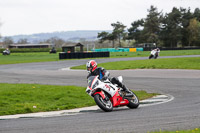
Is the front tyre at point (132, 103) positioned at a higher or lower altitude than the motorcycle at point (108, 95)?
lower

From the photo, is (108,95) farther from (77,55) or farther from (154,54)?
(77,55)

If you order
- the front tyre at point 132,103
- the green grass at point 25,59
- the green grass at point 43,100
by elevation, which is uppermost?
the front tyre at point 132,103

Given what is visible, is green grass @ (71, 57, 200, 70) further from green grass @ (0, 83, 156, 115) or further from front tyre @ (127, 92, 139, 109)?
front tyre @ (127, 92, 139, 109)

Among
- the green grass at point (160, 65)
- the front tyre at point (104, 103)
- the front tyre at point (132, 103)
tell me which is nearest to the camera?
the front tyre at point (104, 103)

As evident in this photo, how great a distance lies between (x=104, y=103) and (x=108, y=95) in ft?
1.30

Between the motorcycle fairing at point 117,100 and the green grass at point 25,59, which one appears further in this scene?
the green grass at point 25,59

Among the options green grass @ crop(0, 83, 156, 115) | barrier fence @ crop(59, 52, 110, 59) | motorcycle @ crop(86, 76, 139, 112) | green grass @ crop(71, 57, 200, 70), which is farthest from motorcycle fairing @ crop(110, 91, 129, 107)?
barrier fence @ crop(59, 52, 110, 59)

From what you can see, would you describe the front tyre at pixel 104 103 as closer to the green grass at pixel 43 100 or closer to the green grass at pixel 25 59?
the green grass at pixel 43 100

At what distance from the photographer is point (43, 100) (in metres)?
12.4

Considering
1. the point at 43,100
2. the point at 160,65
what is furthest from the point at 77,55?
the point at 43,100

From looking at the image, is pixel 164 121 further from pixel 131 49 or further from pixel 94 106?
pixel 131 49

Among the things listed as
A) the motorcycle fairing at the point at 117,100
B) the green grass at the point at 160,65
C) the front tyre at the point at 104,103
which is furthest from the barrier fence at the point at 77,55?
the front tyre at the point at 104,103

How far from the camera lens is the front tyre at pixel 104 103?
9664mm

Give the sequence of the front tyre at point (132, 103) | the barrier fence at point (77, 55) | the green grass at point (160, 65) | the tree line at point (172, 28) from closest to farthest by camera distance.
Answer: the front tyre at point (132, 103) → the green grass at point (160, 65) → the barrier fence at point (77, 55) → the tree line at point (172, 28)
